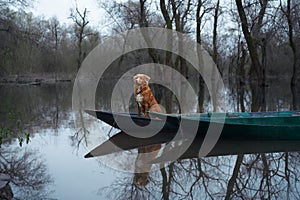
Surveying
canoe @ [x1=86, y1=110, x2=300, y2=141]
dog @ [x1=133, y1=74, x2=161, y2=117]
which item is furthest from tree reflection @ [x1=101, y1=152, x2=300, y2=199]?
dog @ [x1=133, y1=74, x2=161, y2=117]

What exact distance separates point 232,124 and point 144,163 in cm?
237

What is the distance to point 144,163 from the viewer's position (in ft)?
19.3

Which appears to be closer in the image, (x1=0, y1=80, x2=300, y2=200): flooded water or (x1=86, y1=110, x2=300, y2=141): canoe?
(x1=0, y1=80, x2=300, y2=200): flooded water

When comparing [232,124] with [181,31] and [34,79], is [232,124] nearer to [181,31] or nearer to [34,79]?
[181,31]

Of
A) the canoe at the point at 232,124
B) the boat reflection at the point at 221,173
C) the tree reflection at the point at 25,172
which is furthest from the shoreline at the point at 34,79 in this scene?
the boat reflection at the point at 221,173

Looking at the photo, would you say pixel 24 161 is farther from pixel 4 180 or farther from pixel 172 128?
pixel 172 128

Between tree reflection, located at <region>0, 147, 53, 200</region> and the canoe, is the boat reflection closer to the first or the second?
the canoe

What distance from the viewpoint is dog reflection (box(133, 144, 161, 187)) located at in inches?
197

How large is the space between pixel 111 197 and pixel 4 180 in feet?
4.75

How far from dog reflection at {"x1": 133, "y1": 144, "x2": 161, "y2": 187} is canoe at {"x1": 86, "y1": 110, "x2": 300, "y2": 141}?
0.88 metres

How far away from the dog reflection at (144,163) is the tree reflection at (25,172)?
124 centimetres

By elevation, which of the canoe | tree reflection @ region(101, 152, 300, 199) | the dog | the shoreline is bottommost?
tree reflection @ region(101, 152, 300, 199)

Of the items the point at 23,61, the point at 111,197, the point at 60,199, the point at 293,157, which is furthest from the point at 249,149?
the point at 23,61

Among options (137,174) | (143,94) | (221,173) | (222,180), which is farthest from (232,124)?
(137,174)
